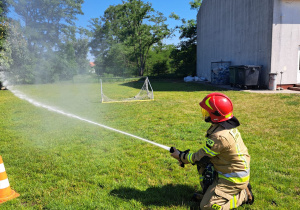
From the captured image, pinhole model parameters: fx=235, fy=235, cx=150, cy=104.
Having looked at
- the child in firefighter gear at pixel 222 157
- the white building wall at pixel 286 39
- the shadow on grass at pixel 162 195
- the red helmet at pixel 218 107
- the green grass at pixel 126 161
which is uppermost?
the white building wall at pixel 286 39

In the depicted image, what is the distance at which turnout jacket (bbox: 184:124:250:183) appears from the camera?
2.69m

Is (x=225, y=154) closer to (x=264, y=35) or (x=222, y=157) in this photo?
(x=222, y=157)

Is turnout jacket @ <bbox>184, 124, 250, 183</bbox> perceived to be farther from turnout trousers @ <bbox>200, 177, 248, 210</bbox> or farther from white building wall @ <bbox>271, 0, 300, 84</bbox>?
white building wall @ <bbox>271, 0, 300, 84</bbox>

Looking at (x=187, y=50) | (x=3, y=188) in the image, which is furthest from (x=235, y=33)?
(x=3, y=188)

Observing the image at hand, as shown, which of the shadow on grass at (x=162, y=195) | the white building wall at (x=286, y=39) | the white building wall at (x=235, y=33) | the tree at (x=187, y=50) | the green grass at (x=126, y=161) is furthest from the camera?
the tree at (x=187, y=50)

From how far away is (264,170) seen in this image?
4031 mm

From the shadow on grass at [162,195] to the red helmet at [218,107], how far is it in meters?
1.27

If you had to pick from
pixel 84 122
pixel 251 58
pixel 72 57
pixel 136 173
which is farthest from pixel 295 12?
pixel 136 173

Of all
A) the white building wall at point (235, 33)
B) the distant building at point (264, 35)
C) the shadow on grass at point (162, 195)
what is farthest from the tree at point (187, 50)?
the shadow on grass at point (162, 195)

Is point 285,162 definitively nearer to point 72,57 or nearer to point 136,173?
point 136,173

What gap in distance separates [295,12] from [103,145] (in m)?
15.5

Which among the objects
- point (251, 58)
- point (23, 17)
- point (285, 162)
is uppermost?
point (23, 17)

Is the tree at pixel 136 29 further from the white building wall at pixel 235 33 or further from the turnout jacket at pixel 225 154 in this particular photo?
the turnout jacket at pixel 225 154

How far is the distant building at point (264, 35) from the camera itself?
48.2 ft
